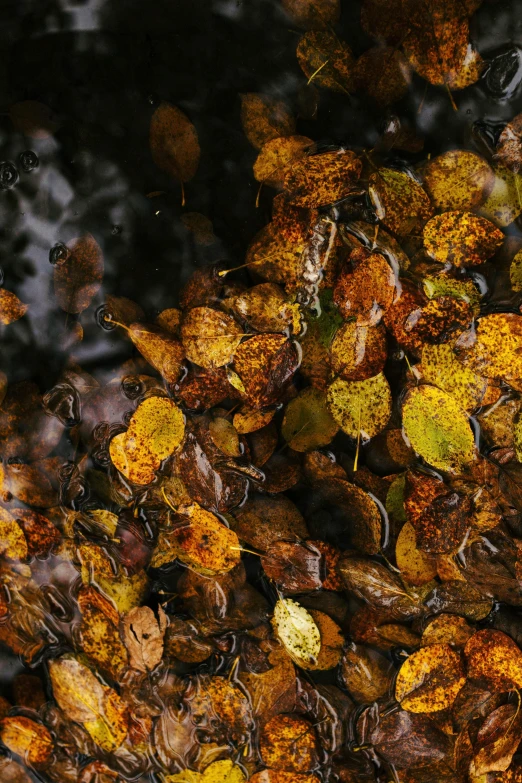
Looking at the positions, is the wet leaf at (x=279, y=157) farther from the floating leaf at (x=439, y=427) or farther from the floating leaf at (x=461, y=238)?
the floating leaf at (x=439, y=427)

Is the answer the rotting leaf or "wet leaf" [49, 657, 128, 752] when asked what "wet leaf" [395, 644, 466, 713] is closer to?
"wet leaf" [49, 657, 128, 752]

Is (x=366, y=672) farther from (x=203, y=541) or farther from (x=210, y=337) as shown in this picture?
(x=210, y=337)

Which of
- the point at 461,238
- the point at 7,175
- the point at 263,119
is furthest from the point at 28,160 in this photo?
the point at 461,238

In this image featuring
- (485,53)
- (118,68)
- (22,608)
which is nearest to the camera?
(485,53)

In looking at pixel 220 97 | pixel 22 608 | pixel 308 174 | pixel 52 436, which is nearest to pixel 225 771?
pixel 22 608

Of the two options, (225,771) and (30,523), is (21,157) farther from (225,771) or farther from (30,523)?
(225,771)

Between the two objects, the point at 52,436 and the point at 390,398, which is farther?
the point at 52,436
